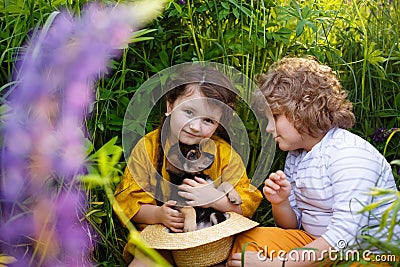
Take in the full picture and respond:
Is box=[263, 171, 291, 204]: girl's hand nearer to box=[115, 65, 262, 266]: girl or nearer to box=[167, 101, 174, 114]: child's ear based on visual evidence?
box=[115, 65, 262, 266]: girl

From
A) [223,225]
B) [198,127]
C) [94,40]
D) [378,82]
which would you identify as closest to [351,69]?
[378,82]

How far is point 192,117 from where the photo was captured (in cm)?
213

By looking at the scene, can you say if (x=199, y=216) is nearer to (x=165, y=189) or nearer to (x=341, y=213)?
(x=165, y=189)

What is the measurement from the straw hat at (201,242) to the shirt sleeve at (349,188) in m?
0.27

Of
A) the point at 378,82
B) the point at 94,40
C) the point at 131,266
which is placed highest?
the point at 94,40

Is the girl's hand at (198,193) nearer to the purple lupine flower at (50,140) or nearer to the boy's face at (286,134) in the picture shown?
the boy's face at (286,134)

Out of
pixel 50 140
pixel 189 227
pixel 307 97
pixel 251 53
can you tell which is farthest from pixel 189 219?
pixel 50 140

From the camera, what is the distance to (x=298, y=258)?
192cm

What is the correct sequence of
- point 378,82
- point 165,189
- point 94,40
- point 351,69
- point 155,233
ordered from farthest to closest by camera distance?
point 378,82 < point 351,69 < point 165,189 < point 155,233 < point 94,40

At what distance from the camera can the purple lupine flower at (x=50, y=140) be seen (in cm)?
109

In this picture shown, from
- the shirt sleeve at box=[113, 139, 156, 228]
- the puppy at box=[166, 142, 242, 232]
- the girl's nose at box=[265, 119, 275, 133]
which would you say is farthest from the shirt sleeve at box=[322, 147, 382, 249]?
the shirt sleeve at box=[113, 139, 156, 228]

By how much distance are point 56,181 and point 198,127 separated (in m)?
0.76

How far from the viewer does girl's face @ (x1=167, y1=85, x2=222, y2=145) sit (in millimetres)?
2131

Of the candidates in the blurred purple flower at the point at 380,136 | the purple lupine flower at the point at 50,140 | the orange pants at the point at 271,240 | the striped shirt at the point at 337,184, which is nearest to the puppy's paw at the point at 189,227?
the orange pants at the point at 271,240
